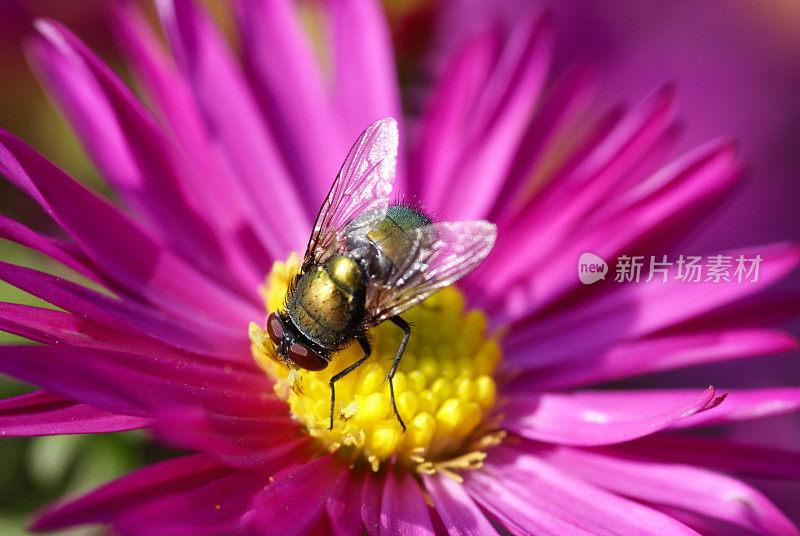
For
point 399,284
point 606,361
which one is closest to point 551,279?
point 606,361

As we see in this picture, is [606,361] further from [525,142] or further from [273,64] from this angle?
[273,64]

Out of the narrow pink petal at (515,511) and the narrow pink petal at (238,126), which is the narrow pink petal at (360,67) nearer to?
the narrow pink petal at (238,126)

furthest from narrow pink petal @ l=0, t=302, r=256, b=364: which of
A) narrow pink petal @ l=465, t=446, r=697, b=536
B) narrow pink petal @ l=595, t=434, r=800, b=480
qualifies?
narrow pink petal @ l=595, t=434, r=800, b=480

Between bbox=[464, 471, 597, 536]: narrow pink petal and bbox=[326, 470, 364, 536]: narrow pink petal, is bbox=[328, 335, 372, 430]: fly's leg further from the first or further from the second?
bbox=[464, 471, 597, 536]: narrow pink petal

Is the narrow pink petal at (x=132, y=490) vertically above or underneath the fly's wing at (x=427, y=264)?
underneath

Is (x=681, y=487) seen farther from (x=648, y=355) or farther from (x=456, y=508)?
(x=456, y=508)

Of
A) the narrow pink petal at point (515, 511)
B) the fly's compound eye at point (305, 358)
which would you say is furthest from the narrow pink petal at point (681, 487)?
the fly's compound eye at point (305, 358)
